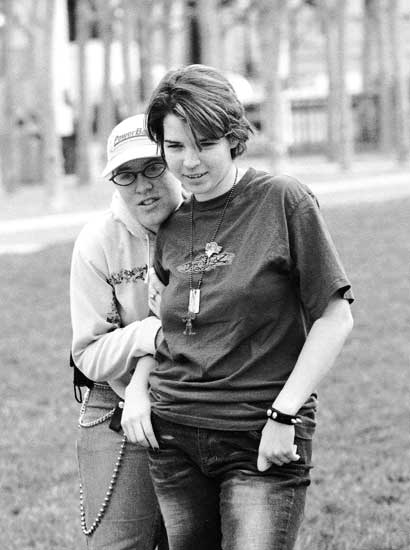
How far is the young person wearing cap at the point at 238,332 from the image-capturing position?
8.24 ft

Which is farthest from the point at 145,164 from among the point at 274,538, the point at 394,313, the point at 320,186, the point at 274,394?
the point at 320,186

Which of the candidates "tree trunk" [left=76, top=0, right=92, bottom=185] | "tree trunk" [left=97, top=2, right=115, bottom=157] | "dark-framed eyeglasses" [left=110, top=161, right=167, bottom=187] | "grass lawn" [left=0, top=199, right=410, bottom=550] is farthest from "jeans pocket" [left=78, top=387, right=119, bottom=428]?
"tree trunk" [left=97, top=2, right=115, bottom=157]

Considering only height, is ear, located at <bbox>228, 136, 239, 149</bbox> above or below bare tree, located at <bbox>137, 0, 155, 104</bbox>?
below

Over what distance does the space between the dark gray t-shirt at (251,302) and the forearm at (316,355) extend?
3cm

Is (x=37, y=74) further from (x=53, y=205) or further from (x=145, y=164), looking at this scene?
(x=145, y=164)

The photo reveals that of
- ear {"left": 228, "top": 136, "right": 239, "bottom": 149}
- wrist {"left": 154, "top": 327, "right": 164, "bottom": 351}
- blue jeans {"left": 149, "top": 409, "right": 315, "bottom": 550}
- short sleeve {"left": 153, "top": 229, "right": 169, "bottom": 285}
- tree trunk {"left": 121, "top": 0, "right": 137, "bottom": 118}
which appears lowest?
blue jeans {"left": 149, "top": 409, "right": 315, "bottom": 550}

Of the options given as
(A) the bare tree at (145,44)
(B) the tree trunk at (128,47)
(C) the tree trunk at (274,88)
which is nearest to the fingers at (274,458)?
(C) the tree trunk at (274,88)

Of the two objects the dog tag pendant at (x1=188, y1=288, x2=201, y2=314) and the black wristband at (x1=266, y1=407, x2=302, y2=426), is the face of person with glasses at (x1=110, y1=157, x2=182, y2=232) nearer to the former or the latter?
the dog tag pendant at (x1=188, y1=288, x2=201, y2=314)

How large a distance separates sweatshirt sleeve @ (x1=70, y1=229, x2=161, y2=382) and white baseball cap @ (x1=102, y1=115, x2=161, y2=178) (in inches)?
10.3

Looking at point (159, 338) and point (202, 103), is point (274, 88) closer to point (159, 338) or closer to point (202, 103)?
point (159, 338)

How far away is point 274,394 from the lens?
255cm

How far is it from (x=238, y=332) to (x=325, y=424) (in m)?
3.40

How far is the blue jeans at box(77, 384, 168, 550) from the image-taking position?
3.02 meters

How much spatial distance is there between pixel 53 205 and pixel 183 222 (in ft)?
43.9
